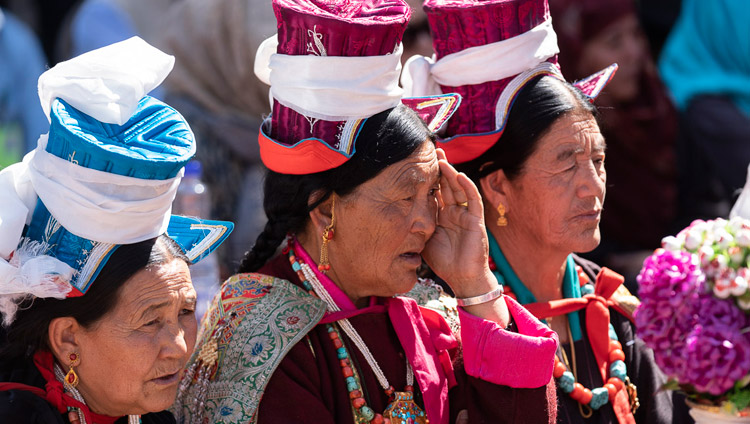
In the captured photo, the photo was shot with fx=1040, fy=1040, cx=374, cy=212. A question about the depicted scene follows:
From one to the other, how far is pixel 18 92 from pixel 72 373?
17.8 feet

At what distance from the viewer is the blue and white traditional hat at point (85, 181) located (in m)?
3.08

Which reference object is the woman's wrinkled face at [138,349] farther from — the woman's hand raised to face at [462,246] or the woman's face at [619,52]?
the woman's face at [619,52]

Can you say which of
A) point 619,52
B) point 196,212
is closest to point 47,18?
point 196,212

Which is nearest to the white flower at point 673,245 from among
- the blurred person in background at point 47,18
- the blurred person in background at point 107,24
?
the blurred person in background at point 107,24

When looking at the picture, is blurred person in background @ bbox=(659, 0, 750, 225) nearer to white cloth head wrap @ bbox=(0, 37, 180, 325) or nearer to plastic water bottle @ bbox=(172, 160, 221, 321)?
plastic water bottle @ bbox=(172, 160, 221, 321)

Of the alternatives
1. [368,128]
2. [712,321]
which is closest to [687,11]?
[368,128]

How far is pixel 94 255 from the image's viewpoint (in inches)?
125

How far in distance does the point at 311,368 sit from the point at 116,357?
68 cm

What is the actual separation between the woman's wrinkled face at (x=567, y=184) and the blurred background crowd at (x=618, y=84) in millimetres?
3090

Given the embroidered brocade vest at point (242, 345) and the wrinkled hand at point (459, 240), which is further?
the wrinkled hand at point (459, 240)

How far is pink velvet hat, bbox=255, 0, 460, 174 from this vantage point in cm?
356

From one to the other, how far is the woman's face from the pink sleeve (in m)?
4.53

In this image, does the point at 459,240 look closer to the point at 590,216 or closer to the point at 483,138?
the point at 483,138

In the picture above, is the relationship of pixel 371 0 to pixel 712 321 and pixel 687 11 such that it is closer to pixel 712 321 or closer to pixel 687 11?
pixel 712 321
